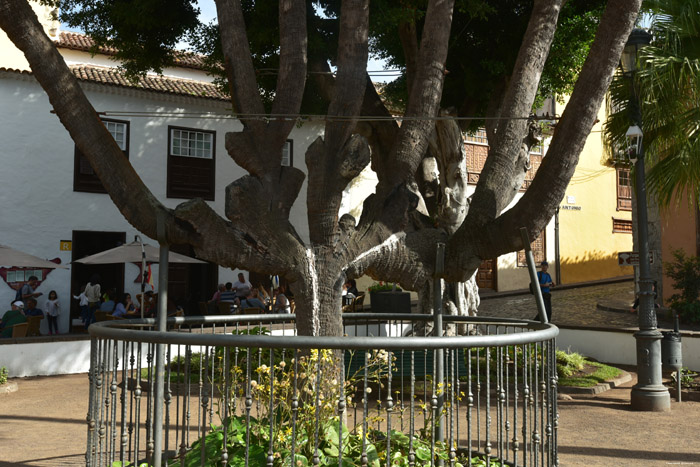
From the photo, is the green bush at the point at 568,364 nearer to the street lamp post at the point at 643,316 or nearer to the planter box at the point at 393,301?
the street lamp post at the point at 643,316

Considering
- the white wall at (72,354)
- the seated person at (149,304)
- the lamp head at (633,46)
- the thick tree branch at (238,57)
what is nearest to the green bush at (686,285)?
the white wall at (72,354)

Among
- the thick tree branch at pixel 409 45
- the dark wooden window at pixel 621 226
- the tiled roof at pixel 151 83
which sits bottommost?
the dark wooden window at pixel 621 226

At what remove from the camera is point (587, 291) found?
29.0 m

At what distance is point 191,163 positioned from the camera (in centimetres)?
2319

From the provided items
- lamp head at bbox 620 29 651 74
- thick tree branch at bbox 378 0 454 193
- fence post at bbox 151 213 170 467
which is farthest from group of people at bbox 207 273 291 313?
fence post at bbox 151 213 170 467

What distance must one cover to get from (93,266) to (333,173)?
17.6 m

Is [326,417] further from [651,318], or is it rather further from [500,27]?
[500,27]

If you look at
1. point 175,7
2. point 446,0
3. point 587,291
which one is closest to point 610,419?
point 446,0

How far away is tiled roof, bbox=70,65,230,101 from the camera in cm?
2117

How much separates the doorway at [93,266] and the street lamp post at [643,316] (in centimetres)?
1538

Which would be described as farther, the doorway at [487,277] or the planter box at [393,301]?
the doorway at [487,277]

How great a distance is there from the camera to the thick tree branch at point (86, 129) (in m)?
5.22

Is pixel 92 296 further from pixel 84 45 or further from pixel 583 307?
pixel 583 307

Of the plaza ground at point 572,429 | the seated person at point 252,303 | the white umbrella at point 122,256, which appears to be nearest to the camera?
the plaza ground at point 572,429
